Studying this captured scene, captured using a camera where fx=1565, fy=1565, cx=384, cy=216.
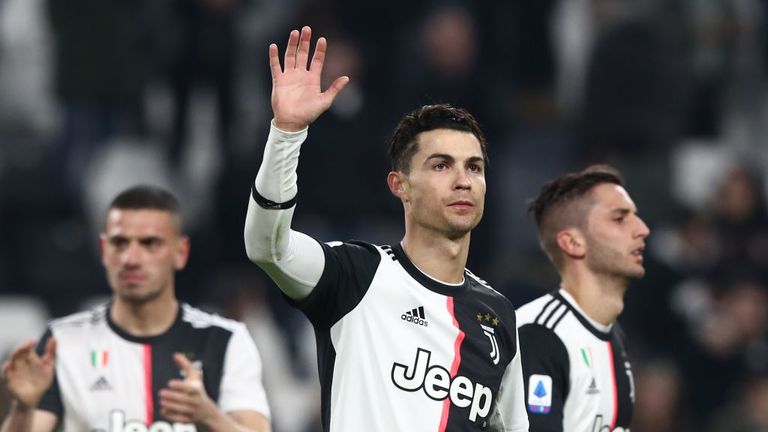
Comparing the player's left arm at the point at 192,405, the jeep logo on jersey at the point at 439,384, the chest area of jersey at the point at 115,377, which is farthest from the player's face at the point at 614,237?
the chest area of jersey at the point at 115,377

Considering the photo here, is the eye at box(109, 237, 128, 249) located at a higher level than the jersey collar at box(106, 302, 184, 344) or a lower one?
higher

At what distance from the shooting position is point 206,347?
764 centimetres

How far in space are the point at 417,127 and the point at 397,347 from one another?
2.93 ft

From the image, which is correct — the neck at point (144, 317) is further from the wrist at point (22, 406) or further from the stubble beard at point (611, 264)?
the stubble beard at point (611, 264)

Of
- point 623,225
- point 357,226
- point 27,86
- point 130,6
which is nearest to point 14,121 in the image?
point 27,86

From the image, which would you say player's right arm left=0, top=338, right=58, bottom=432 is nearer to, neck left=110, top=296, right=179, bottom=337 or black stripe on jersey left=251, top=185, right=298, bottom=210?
neck left=110, top=296, right=179, bottom=337

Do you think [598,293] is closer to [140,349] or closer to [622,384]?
[622,384]

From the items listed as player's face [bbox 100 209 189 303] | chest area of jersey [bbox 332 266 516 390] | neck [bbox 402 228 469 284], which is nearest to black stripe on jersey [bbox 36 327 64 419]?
player's face [bbox 100 209 189 303]

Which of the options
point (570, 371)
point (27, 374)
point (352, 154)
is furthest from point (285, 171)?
point (352, 154)

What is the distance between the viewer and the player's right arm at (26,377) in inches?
277

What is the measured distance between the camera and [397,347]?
5906 millimetres

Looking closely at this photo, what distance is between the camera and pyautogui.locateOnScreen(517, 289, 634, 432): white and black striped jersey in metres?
6.72

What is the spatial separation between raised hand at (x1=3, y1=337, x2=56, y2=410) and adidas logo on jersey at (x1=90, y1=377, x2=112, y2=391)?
17.5 inches

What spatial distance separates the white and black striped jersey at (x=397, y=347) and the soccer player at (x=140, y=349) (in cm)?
165
